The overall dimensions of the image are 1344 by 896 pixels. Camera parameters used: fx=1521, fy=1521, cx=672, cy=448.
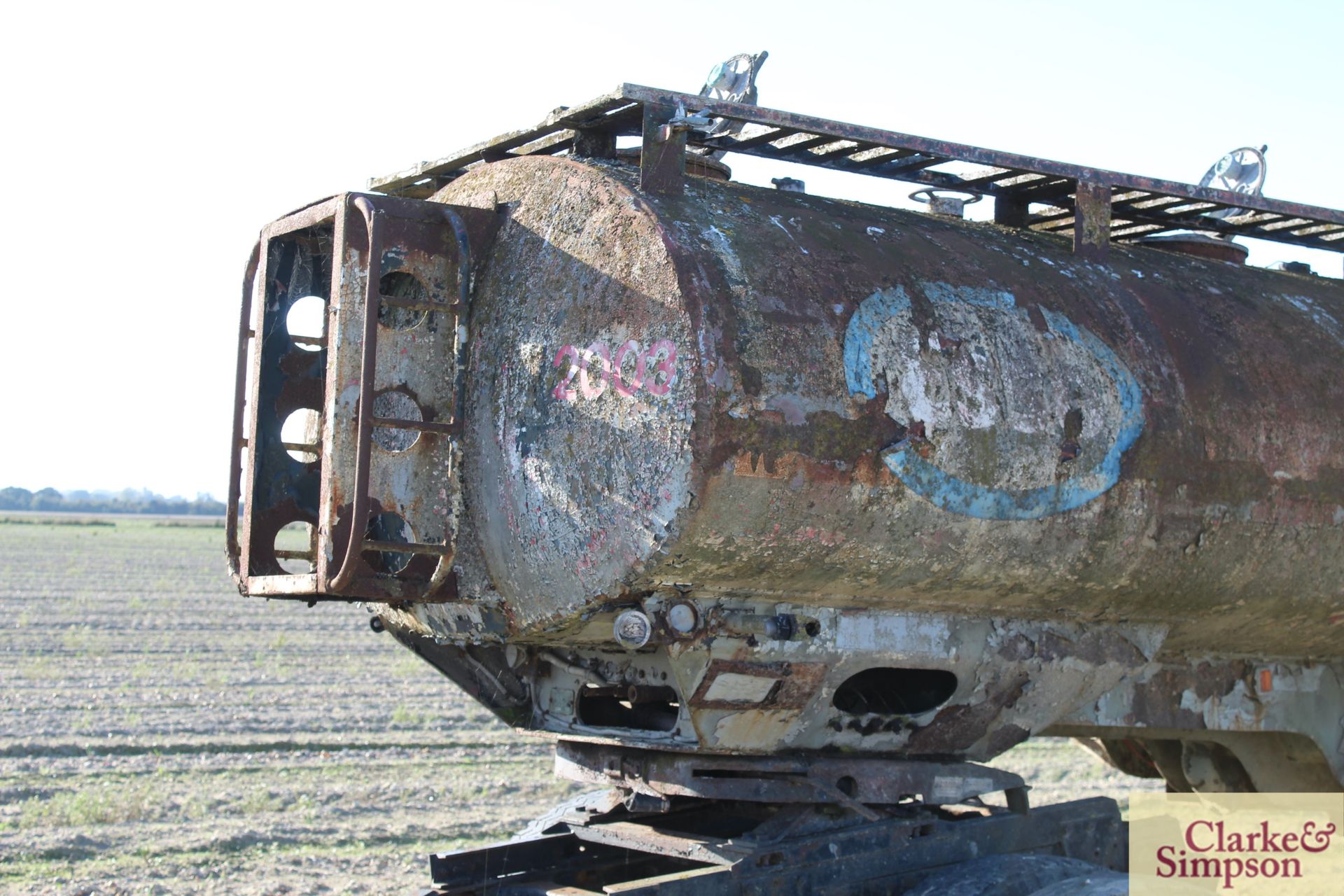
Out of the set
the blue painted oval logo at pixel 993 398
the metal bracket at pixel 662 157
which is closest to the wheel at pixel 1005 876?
the blue painted oval logo at pixel 993 398

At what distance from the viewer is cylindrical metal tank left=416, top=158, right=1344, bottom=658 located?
448cm

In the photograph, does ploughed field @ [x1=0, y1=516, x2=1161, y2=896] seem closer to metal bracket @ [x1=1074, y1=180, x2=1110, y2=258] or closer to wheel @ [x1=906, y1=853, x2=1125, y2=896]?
wheel @ [x1=906, y1=853, x2=1125, y2=896]

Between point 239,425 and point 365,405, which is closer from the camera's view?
point 365,405

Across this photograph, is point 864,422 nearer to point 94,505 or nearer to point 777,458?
point 777,458

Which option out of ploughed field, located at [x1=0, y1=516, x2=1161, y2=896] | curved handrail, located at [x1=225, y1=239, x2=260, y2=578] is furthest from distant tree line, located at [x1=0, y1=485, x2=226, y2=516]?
curved handrail, located at [x1=225, y1=239, x2=260, y2=578]

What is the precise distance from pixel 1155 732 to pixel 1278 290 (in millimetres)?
1881

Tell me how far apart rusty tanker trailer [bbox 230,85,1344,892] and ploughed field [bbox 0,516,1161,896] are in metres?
3.71

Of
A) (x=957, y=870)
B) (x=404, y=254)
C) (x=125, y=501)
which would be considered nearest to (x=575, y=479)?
(x=404, y=254)

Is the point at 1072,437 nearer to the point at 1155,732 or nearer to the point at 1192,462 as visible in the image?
the point at 1192,462

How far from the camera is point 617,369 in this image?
453cm

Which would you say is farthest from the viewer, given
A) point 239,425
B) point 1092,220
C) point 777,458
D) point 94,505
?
point 94,505

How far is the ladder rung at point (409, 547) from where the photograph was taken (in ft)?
15.3

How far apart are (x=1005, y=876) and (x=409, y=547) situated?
2.25 m

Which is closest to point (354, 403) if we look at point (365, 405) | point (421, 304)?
point (365, 405)
